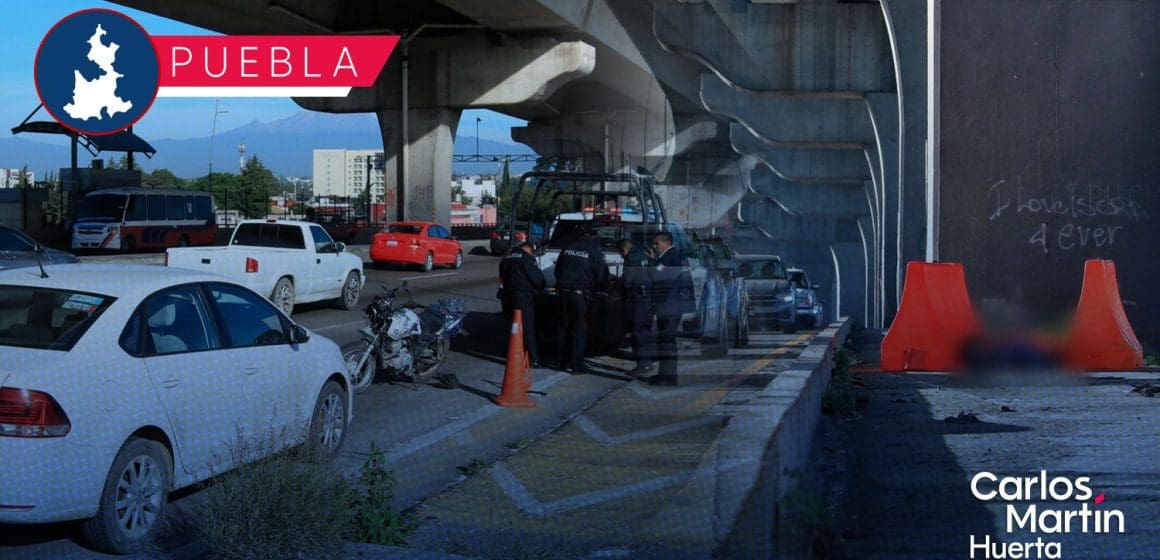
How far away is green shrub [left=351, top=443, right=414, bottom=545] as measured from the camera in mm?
6254

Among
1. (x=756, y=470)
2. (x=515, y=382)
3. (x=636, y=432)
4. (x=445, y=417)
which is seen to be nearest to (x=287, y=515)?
(x=756, y=470)

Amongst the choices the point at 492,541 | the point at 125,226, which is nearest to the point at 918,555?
the point at 492,541

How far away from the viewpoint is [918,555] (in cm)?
605

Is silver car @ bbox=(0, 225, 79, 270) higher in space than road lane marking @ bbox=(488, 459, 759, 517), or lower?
higher

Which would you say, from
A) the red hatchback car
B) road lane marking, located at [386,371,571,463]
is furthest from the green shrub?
the red hatchback car

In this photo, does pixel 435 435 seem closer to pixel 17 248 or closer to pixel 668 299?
pixel 668 299

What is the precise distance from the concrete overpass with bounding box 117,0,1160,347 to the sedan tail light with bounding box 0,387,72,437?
29.3 feet

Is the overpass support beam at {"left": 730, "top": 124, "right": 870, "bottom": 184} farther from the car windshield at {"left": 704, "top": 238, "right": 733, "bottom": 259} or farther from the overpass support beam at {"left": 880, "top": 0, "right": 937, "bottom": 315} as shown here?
the car windshield at {"left": 704, "top": 238, "right": 733, "bottom": 259}

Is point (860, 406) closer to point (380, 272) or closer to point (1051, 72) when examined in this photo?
point (1051, 72)

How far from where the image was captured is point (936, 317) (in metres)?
11.9

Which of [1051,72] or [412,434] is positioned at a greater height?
[1051,72]

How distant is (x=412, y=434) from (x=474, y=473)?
174 cm

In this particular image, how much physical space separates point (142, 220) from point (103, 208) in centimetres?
127

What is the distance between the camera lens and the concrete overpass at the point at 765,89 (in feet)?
40.5
